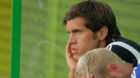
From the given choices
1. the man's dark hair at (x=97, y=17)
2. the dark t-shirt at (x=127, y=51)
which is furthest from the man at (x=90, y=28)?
the dark t-shirt at (x=127, y=51)

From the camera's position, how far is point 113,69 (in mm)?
2361

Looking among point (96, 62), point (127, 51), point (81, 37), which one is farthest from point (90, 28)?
point (96, 62)

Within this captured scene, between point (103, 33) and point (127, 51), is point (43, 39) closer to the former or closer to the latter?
point (103, 33)

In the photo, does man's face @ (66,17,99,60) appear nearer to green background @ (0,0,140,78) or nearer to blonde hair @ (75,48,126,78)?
blonde hair @ (75,48,126,78)

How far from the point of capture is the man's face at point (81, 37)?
3170mm

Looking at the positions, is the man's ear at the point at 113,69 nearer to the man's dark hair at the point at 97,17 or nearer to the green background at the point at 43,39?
the man's dark hair at the point at 97,17

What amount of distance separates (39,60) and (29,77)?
23 cm

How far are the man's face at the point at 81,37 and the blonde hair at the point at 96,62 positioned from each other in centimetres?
75

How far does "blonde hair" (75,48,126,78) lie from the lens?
93.0 inches

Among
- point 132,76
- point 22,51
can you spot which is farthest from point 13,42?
point 132,76

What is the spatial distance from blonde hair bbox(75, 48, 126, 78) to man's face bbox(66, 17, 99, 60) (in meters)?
0.75

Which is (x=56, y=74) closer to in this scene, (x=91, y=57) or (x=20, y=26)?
(x=20, y=26)

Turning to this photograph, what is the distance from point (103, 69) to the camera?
93.0 inches

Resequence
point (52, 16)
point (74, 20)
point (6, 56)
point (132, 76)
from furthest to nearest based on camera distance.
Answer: point (6, 56), point (52, 16), point (74, 20), point (132, 76)
